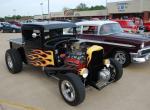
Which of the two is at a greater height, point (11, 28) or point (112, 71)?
point (11, 28)

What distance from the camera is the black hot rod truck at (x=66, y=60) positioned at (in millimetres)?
5176

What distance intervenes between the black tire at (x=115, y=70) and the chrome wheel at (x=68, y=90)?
1.62m

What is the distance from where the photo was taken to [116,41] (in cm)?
825

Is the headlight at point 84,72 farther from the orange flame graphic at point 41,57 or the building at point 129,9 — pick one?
the building at point 129,9

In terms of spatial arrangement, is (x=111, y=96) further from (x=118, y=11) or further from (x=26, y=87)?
(x=118, y=11)

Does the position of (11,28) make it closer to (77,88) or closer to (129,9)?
(129,9)

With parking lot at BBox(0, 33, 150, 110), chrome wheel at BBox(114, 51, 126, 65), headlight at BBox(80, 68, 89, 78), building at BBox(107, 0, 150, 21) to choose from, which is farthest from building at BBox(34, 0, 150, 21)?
headlight at BBox(80, 68, 89, 78)

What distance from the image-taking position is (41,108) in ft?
16.3

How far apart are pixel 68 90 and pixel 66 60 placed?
1010mm

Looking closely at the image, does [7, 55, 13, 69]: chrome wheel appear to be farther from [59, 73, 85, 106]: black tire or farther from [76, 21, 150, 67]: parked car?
[76, 21, 150, 67]: parked car

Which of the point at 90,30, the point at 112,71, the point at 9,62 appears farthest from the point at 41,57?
the point at 90,30

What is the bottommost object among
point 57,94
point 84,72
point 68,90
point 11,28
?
point 57,94

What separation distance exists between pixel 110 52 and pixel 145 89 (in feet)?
8.97

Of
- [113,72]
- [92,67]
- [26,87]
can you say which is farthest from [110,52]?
[26,87]
